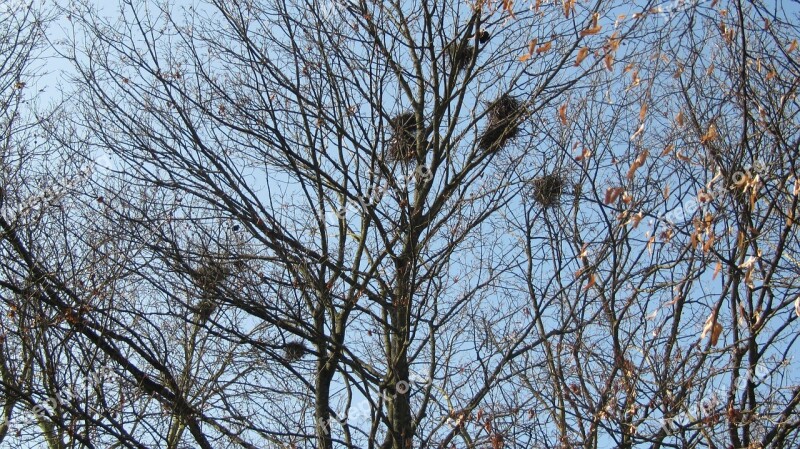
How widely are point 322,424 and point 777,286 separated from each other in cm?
302

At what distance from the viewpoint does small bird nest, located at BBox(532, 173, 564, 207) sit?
18.4 feet

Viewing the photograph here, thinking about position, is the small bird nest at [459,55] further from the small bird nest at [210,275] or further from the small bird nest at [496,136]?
the small bird nest at [210,275]

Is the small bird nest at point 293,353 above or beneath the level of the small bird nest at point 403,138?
beneath

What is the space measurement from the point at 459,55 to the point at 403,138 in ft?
2.78

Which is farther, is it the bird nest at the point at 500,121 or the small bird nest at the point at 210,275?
the bird nest at the point at 500,121

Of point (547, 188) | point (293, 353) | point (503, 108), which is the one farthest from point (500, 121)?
point (293, 353)

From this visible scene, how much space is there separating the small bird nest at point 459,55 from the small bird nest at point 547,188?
1.10m

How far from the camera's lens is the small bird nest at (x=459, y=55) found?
5.62 metres

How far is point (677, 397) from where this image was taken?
409 centimetres

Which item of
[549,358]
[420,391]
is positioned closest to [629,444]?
[549,358]

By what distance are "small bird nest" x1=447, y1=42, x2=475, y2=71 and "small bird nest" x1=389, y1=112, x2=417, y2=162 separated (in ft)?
1.75

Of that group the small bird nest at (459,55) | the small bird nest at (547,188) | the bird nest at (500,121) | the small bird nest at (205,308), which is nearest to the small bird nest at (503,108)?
the bird nest at (500,121)

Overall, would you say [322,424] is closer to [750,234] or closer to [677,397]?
[677,397]

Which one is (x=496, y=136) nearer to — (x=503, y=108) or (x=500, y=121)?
(x=503, y=108)
